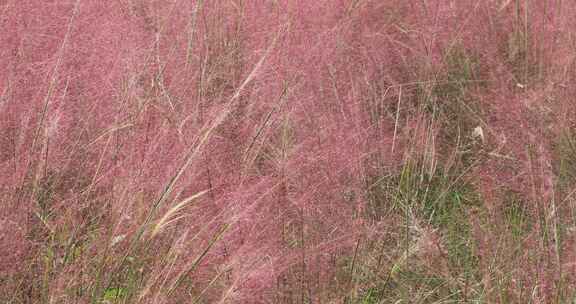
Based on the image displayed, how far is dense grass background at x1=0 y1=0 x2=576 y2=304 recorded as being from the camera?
1733mm

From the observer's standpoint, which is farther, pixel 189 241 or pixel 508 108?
pixel 508 108

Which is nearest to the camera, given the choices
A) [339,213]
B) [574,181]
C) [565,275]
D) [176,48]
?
[565,275]

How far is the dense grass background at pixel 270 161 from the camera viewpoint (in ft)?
5.69

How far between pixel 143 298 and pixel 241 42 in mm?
1171

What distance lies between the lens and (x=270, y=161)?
2.13m

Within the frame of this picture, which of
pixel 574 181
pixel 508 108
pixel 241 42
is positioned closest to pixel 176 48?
pixel 241 42

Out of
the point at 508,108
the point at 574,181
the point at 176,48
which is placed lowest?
the point at 574,181

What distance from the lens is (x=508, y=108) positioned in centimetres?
236

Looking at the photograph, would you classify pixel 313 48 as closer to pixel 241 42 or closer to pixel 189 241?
pixel 241 42

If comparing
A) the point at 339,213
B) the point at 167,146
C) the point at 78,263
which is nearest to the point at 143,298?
the point at 78,263

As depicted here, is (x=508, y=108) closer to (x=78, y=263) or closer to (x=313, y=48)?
(x=313, y=48)

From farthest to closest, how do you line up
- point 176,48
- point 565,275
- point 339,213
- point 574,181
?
point 176,48 → point 574,181 → point 339,213 → point 565,275

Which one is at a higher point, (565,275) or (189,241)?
(189,241)

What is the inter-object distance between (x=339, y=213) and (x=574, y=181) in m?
0.73
